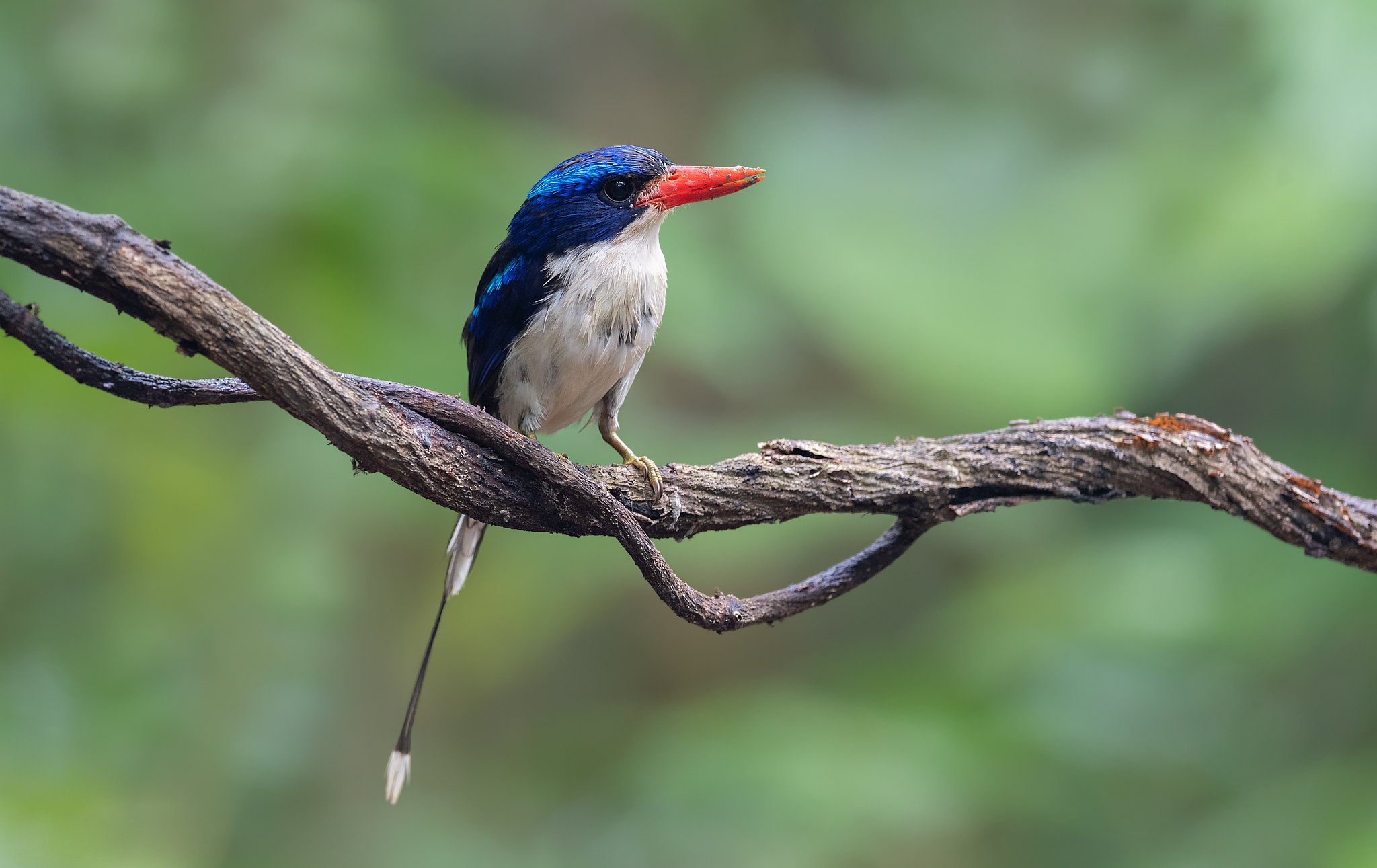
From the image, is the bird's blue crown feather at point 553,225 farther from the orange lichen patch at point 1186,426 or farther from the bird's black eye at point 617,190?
the orange lichen patch at point 1186,426

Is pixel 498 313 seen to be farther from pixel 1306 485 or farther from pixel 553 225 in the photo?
pixel 1306 485

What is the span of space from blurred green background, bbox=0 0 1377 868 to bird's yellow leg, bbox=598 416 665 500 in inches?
51.3

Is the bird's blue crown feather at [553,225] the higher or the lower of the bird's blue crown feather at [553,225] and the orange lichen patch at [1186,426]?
the higher

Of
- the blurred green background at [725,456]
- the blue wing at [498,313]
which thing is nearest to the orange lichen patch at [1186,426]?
the blue wing at [498,313]

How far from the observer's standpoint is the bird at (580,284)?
2691 mm

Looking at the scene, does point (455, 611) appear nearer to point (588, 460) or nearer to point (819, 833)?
point (588, 460)

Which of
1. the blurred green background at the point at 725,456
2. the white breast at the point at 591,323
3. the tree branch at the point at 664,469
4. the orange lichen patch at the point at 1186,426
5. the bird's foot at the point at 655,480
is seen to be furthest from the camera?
the blurred green background at the point at 725,456

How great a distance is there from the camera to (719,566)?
4.77 meters

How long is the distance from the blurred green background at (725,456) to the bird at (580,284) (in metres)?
1.46

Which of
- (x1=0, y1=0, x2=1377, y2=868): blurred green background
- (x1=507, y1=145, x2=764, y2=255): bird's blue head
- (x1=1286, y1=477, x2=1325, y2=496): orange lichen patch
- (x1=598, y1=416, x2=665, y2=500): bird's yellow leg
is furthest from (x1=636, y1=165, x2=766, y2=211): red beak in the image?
(x1=0, y1=0, x2=1377, y2=868): blurred green background

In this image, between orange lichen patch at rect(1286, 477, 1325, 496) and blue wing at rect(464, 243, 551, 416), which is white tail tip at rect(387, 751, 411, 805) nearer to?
blue wing at rect(464, 243, 551, 416)

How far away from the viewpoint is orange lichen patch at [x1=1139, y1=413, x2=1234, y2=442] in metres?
2.40

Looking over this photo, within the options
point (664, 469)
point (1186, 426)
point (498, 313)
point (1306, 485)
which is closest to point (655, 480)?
point (664, 469)

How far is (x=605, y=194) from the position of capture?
2777 millimetres
